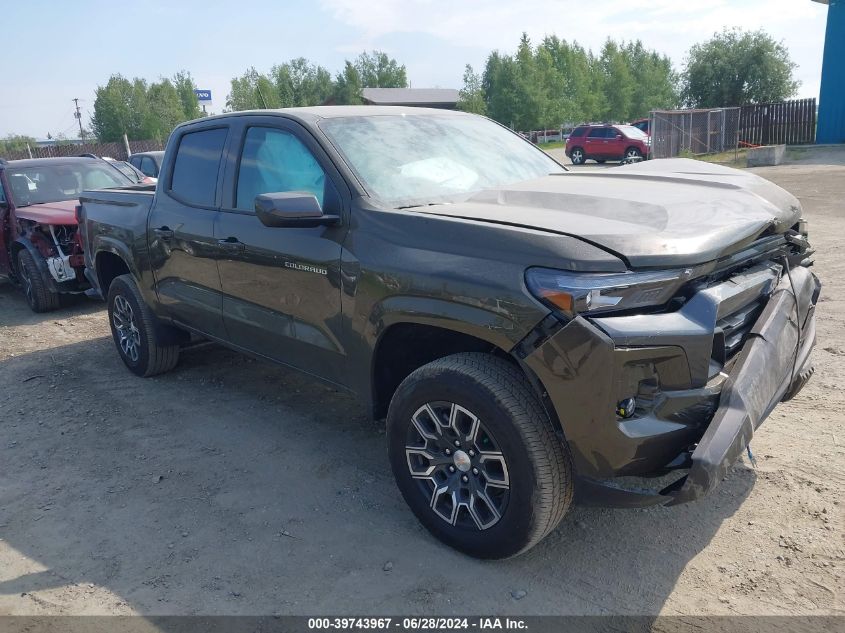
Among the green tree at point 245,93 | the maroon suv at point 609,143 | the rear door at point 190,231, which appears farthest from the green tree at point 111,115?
the rear door at point 190,231

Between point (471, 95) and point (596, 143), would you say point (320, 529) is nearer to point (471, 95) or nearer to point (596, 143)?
point (596, 143)

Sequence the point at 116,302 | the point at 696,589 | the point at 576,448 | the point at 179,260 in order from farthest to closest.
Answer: the point at 116,302 → the point at 179,260 → the point at 696,589 → the point at 576,448

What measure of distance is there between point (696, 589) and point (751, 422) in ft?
2.44

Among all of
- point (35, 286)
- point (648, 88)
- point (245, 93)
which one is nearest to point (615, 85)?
point (648, 88)

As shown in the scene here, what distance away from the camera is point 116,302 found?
5754 mm

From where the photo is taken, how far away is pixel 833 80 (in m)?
25.8

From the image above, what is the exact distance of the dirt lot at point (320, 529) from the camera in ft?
9.26

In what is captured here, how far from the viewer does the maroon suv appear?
89.3 feet

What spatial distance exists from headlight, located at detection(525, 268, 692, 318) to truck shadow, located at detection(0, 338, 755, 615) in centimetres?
122

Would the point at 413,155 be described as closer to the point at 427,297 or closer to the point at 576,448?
the point at 427,297

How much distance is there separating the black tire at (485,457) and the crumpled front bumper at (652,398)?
132 millimetres

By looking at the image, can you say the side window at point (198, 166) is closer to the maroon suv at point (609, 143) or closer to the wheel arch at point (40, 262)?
the wheel arch at point (40, 262)

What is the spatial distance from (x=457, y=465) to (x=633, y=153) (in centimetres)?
2695

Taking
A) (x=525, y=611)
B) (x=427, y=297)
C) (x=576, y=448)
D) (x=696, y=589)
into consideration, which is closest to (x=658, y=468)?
(x=576, y=448)
